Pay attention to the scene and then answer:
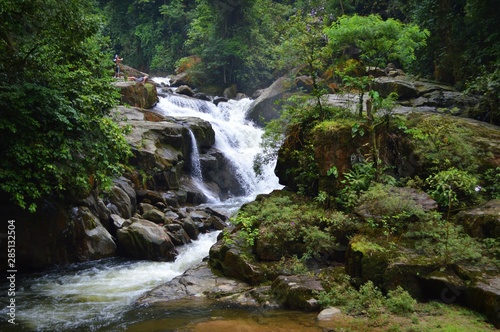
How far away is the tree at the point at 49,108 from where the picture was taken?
779cm

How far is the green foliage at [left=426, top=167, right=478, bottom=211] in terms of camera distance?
7.82 m

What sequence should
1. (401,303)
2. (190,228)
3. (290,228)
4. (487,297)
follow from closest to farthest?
1. (487,297)
2. (401,303)
3. (290,228)
4. (190,228)

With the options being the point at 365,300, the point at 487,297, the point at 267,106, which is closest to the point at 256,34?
the point at 267,106

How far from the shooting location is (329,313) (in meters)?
6.27

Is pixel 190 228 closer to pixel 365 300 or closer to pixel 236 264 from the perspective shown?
pixel 236 264

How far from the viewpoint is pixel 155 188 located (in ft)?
49.2

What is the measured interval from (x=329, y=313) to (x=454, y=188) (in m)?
4.03

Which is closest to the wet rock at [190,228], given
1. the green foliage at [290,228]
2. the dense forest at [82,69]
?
the dense forest at [82,69]

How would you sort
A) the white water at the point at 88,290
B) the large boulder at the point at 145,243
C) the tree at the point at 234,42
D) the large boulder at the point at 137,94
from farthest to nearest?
the tree at the point at 234,42 < the large boulder at the point at 137,94 < the large boulder at the point at 145,243 < the white water at the point at 88,290

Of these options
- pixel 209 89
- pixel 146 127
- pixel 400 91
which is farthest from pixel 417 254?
pixel 209 89

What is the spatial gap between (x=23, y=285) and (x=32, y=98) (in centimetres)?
392

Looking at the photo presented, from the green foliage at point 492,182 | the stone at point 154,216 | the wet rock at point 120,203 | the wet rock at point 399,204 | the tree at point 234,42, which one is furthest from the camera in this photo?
the tree at point 234,42

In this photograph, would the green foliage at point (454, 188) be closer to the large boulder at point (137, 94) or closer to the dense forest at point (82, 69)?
the dense forest at point (82, 69)

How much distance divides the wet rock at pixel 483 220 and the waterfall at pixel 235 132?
1048 cm
